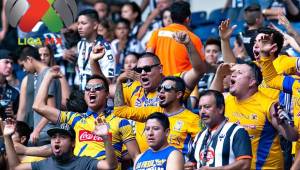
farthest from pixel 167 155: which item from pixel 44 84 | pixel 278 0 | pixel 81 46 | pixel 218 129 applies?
pixel 278 0

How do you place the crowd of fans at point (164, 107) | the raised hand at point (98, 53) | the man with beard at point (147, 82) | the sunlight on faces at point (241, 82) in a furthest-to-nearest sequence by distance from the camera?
the raised hand at point (98, 53), the man with beard at point (147, 82), the sunlight on faces at point (241, 82), the crowd of fans at point (164, 107)

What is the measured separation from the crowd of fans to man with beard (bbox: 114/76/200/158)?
1 cm

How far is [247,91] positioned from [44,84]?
264 centimetres

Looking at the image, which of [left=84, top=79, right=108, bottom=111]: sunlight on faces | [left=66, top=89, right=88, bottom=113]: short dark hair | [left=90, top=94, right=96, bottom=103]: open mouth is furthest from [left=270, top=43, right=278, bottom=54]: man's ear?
[left=66, top=89, right=88, bottom=113]: short dark hair

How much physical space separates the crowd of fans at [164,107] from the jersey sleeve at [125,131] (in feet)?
0.04

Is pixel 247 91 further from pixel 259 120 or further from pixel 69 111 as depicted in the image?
pixel 69 111

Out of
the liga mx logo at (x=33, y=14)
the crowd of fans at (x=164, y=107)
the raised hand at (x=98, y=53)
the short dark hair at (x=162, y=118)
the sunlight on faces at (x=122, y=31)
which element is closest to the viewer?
the crowd of fans at (x=164, y=107)

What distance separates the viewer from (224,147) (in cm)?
981

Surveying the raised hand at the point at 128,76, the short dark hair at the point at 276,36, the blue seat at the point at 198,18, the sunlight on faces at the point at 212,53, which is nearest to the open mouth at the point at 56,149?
the raised hand at the point at 128,76

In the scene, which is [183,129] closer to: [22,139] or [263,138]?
[263,138]

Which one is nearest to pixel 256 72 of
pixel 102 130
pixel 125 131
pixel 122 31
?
pixel 125 131

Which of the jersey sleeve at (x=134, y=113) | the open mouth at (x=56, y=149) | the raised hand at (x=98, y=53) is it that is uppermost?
the raised hand at (x=98, y=53)

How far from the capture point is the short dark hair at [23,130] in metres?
12.4

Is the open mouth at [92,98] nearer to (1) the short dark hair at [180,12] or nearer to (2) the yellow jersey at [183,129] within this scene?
(2) the yellow jersey at [183,129]
